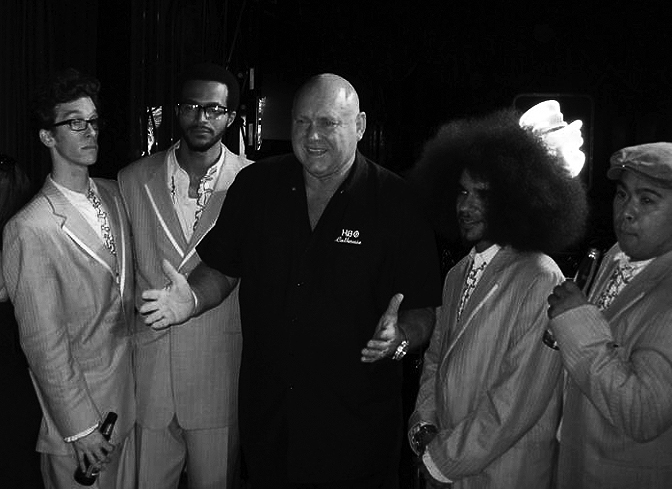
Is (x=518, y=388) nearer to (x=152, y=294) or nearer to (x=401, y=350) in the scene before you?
(x=401, y=350)

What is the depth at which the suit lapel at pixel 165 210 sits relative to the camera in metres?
2.97

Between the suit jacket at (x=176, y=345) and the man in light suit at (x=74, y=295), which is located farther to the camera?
the suit jacket at (x=176, y=345)

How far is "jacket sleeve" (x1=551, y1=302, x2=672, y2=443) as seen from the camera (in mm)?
1931

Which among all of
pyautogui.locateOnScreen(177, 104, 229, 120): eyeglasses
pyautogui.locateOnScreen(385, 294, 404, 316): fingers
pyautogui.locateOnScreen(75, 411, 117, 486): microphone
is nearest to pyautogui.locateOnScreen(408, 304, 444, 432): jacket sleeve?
pyautogui.locateOnScreen(385, 294, 404, 316): fingers

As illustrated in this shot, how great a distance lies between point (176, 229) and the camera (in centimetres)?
297

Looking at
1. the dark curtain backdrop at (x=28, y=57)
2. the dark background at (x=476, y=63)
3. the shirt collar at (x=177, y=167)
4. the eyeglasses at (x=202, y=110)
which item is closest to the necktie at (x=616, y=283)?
the shirt collar at (x=177, y=167)

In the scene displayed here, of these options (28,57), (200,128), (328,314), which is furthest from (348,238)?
(28,57)

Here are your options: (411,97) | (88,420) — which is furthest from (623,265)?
(411,97)

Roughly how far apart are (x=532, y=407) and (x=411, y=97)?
8379 mm

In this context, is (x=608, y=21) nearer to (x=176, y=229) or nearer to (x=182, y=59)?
(x=182, y=59)

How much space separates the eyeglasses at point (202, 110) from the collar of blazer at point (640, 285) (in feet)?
5.45

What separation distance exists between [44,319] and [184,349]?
1.88 ft

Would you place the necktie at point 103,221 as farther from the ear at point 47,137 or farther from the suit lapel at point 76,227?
the ear at point 47,137

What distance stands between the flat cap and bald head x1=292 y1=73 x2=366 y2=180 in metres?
0.88
